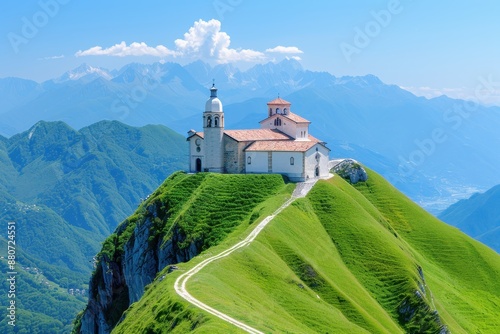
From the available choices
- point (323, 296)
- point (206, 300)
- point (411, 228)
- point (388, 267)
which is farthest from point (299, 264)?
point (411, 228)

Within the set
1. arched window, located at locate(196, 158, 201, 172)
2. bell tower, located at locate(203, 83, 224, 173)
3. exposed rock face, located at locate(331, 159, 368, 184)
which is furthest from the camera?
exposed rock face, located at locate(331, 159, 368, 184)

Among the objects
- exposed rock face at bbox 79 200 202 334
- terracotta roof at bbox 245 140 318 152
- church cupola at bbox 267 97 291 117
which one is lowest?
exposed rock face at bbox 79 200 202 334

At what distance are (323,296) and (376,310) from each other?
928 cm

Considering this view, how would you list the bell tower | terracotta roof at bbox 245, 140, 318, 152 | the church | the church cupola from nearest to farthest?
terracotta roof at bbox 245, 140, 318, 152
the church
the bell tower
the church cupola

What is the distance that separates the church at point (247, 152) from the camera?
378ft

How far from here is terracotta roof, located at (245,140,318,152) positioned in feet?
377

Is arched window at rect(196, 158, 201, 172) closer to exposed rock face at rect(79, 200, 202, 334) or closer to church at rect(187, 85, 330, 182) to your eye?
church at rect(187, 85, 330, 182)

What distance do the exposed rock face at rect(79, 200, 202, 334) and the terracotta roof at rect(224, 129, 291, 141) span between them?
1913 centimetres

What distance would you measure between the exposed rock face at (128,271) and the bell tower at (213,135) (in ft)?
44.5

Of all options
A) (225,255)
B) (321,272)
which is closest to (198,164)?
(321,272)

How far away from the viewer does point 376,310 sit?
84875mm

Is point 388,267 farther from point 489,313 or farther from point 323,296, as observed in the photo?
point 489,313

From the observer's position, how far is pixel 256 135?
403 feet

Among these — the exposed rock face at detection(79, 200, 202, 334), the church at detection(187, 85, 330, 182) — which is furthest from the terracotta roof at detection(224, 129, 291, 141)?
the exposed rock face at detection(79, 200, 202, 334)
